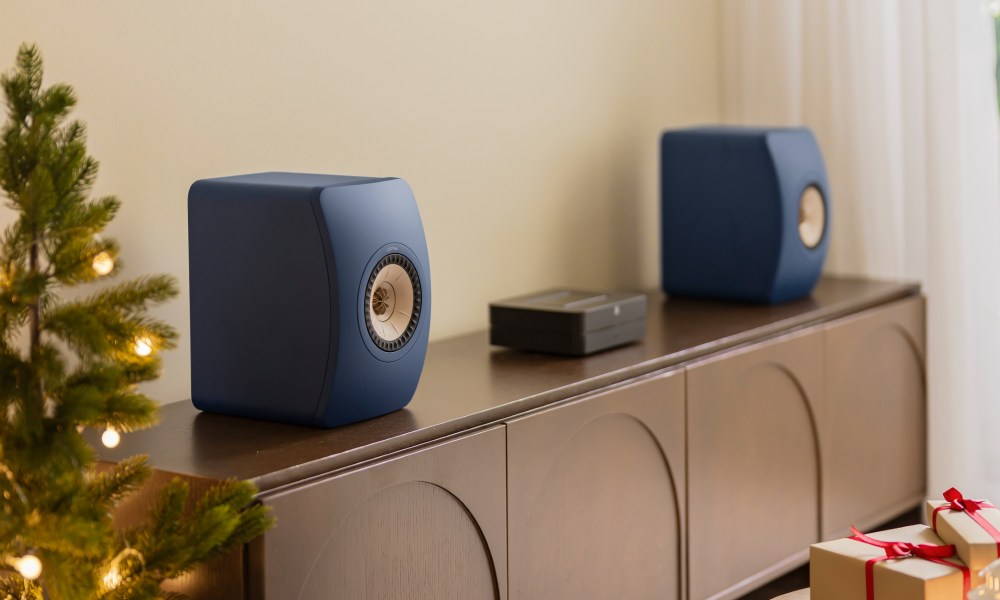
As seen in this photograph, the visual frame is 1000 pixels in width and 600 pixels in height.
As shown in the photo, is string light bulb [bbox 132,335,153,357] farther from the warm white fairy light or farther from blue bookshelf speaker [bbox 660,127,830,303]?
blue bookshelf speaker [bbox 660,127,830,303]

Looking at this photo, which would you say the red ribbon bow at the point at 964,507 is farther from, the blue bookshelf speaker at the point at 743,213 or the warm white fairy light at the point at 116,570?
the warm white fairy light at the point at 116,570

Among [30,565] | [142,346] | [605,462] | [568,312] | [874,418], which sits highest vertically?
[142,346]

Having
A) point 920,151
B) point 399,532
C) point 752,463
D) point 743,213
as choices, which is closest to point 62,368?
point 399,532

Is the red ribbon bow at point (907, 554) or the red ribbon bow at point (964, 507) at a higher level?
the red ribbon bow at point (964, 507)

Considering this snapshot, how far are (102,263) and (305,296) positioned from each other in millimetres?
339

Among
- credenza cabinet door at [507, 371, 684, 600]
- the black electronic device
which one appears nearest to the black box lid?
the black electronic device

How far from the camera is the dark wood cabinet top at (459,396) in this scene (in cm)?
157

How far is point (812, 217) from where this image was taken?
2727mm

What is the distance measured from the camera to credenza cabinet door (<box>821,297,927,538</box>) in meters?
2.59

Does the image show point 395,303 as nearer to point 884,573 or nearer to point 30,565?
point 30,565

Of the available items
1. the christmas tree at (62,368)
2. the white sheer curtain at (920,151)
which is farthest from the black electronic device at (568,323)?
the white sheer curtain at (920,151)

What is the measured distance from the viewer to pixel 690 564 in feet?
7.27

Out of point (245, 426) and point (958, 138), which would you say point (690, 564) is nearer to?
point (245, 426)

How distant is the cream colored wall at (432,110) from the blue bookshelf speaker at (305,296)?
8.0 inches
